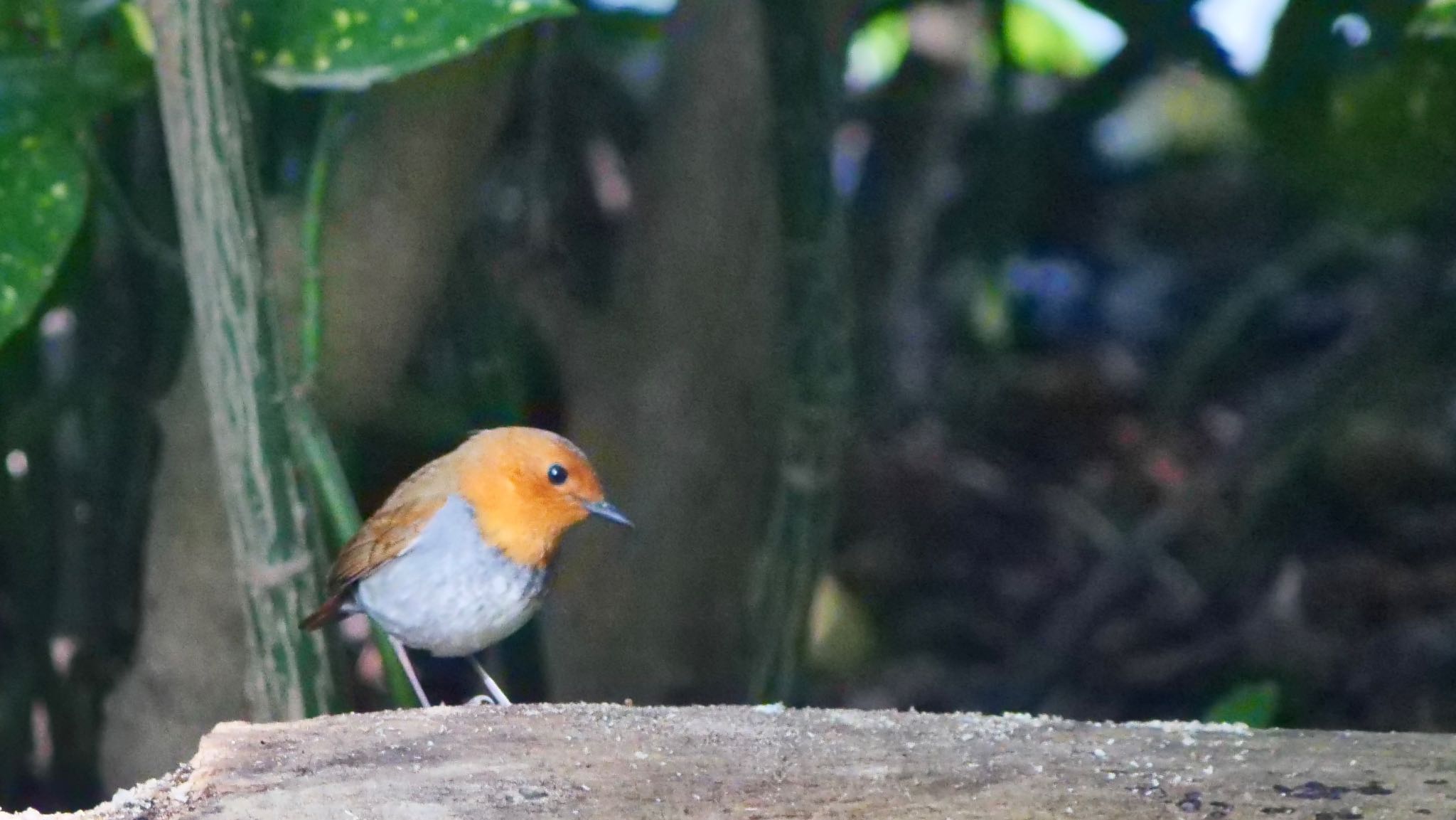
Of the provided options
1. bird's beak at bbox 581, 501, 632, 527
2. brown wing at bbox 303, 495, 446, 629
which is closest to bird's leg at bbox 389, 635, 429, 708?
brown wing at bbox 303, 495, 446, 629

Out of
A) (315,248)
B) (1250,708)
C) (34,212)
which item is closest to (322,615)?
(315,248)

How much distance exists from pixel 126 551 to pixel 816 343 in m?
1.22

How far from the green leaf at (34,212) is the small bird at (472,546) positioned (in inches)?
19.2

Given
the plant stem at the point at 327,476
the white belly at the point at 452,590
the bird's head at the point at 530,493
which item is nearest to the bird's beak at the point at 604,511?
the bird's head at the point at 530,493

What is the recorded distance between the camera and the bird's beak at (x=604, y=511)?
215 cm

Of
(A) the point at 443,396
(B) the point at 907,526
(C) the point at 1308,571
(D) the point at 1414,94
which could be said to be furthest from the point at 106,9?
(C) the point at 1308,571

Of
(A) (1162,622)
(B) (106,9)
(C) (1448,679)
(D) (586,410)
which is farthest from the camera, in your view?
(A) (1162,622)

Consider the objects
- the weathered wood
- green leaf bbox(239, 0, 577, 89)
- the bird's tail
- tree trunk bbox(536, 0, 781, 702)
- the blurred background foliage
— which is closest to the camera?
the weathered wood

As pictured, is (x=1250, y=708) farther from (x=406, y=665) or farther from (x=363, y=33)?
(x=363, y=33)

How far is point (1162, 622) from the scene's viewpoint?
12.0ft

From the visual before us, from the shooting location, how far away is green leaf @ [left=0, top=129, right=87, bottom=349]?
1.96 metres

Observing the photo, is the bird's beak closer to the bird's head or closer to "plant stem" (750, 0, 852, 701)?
the bird's head

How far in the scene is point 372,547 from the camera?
83.4 inches

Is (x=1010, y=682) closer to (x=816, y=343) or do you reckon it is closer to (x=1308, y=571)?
(x=1308, y=571)
